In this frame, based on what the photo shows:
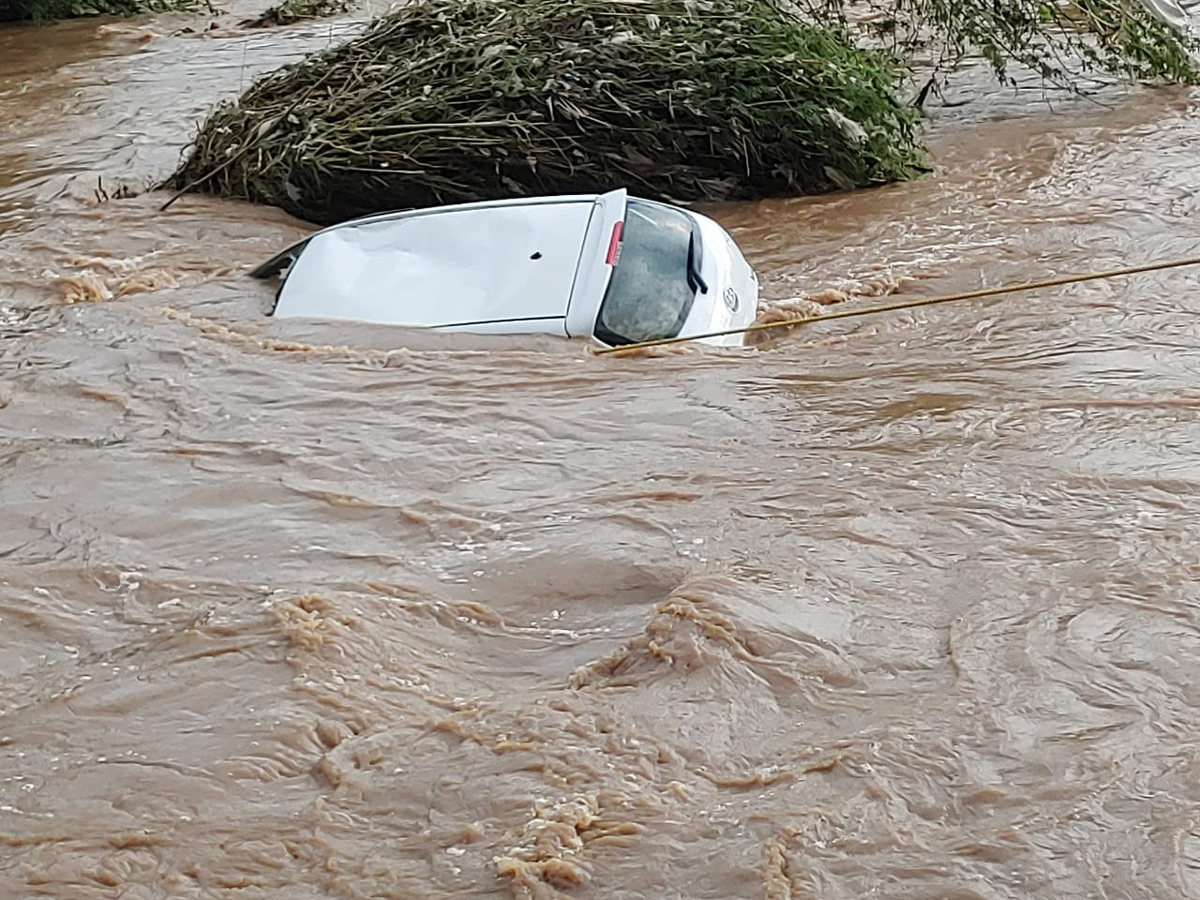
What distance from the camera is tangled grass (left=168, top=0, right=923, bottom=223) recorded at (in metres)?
10.4

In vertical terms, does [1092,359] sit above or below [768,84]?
below

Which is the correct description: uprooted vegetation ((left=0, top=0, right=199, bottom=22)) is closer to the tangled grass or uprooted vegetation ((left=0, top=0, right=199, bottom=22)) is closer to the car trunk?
the tangled grass

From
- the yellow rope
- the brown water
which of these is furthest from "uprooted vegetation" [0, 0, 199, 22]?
the yellow rope

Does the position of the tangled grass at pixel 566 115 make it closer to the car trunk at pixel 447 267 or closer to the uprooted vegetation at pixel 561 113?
the uprooted vegetation at pixel 561 113

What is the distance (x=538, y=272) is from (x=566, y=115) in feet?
10.7

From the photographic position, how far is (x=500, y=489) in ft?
21.3

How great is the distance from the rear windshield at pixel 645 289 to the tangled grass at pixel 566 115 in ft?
9.59

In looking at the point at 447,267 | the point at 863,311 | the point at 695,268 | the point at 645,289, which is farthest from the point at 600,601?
the point at 863,311

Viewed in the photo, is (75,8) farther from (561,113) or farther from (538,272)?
(538,272)

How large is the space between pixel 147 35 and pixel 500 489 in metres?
13.1

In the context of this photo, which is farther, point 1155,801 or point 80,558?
point 80,558

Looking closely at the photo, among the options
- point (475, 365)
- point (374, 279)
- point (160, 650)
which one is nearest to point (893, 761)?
point (160, 650)

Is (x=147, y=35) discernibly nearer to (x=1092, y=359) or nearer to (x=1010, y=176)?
(x=1010, y=176)

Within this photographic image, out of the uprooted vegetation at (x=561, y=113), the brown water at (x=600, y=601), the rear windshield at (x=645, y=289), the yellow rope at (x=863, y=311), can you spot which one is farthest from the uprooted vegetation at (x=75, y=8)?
the rear windshield at (x=645, y=289)
